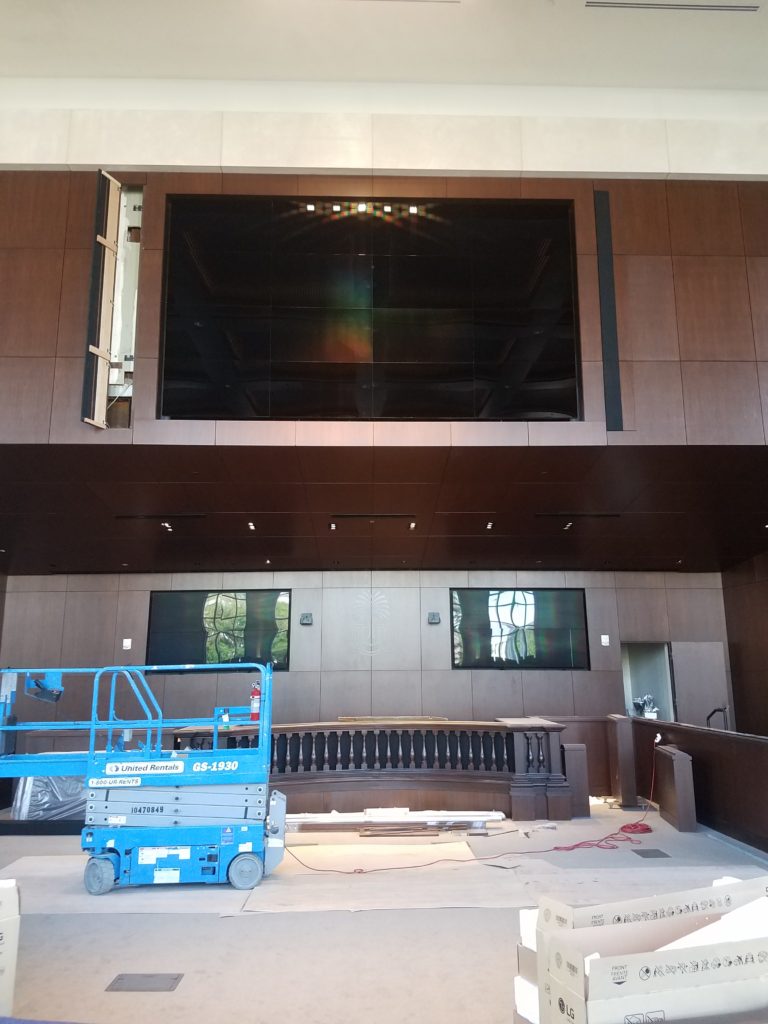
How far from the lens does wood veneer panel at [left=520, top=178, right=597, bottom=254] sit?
7301mm

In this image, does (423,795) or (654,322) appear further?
(423,795)

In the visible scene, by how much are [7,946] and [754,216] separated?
8350mm

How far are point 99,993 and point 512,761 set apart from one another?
18.1 feet

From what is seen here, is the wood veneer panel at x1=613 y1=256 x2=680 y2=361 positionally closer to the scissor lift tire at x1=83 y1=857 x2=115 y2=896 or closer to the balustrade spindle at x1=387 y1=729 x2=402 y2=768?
the balustrade spindle at x1=387 y1=729 x2=402 y2=768

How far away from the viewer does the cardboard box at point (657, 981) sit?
1355mm

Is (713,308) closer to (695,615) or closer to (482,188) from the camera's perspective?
(482,188)

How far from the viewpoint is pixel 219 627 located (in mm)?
12133

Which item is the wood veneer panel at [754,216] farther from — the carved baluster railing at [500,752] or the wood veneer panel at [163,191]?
the carved baluster railing at [500,752]

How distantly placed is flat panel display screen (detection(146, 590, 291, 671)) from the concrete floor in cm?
620

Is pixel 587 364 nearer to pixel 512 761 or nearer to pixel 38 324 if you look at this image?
pixel 512 761

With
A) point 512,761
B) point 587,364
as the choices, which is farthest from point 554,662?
point 587,364

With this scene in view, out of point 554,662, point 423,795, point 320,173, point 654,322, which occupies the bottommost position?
point 423,795

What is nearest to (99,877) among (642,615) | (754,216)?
(754,216)

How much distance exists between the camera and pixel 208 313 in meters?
7.21
